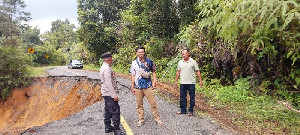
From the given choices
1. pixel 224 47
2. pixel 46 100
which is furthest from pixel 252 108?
pixel 46 100

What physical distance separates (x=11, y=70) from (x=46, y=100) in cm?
301

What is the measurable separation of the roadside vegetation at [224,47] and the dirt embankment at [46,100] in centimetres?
93

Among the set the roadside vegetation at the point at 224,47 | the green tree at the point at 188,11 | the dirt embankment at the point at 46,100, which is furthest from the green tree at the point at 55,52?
the green tree at the point at 188,11

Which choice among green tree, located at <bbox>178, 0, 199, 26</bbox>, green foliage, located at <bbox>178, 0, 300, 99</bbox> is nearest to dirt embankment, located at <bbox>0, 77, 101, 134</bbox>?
green foliage, located at <bbox>178, 0, 300, 99</bbox>

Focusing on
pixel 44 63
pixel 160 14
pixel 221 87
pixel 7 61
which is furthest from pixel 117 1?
pixel 44 63

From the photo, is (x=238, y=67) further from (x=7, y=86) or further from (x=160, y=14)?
(x=7, y=86)

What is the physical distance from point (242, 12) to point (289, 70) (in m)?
3.52

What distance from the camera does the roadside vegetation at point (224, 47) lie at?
4.98m

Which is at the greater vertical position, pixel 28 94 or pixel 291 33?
pixel 291 33

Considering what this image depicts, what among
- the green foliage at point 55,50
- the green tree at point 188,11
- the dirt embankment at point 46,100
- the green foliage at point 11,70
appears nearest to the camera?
the dirt embankment at point 46,100

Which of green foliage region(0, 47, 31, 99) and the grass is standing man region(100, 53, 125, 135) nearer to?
the grass

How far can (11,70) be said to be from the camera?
49.2ft

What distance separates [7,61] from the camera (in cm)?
1481

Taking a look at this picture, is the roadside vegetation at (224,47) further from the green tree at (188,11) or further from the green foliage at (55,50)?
the green foliage at (55,50)
